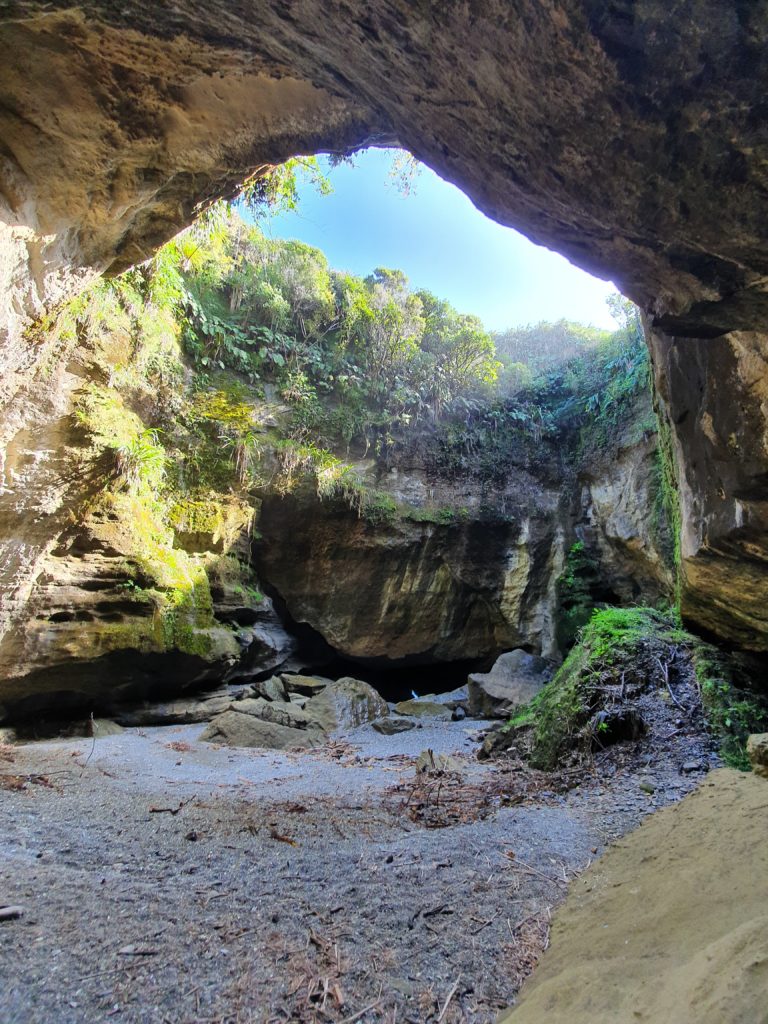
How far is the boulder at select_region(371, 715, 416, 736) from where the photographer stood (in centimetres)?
850

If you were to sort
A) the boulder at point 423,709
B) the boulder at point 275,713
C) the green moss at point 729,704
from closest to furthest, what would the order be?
the green moss at point 729,704 → the boulder at point 275,713 → the boulder at point 423,709

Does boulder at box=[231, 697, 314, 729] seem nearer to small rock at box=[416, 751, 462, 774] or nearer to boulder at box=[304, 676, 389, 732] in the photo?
boulder at box=[304, 676, 389, 732]

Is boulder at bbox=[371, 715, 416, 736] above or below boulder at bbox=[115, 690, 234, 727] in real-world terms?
below

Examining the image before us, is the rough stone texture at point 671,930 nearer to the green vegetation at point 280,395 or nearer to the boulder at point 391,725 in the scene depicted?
the boulder at point 391,725

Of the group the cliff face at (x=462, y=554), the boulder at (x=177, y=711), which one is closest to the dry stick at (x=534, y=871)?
the boulder at (x=177, y=711)

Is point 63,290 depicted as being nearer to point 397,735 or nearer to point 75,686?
point 75,686

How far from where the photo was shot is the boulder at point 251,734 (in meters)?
7.00

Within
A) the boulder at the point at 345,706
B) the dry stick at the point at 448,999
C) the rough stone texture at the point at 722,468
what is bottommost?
the boulder at the point at 345,706

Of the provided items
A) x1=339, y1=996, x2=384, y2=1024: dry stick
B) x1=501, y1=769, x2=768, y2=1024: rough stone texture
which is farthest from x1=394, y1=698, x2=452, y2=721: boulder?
x1=339, y1=996, x2=384, y2=1024: dry stick

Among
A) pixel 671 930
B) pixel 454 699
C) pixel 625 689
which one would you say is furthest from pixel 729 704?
pixel 454 699

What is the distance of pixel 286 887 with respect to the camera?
251 cm

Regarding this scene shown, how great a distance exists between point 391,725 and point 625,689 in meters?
4.59

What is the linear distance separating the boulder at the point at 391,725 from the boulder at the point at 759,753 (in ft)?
20.6

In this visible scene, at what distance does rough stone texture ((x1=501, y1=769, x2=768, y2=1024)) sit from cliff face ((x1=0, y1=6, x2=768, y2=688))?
1856 millimetres
